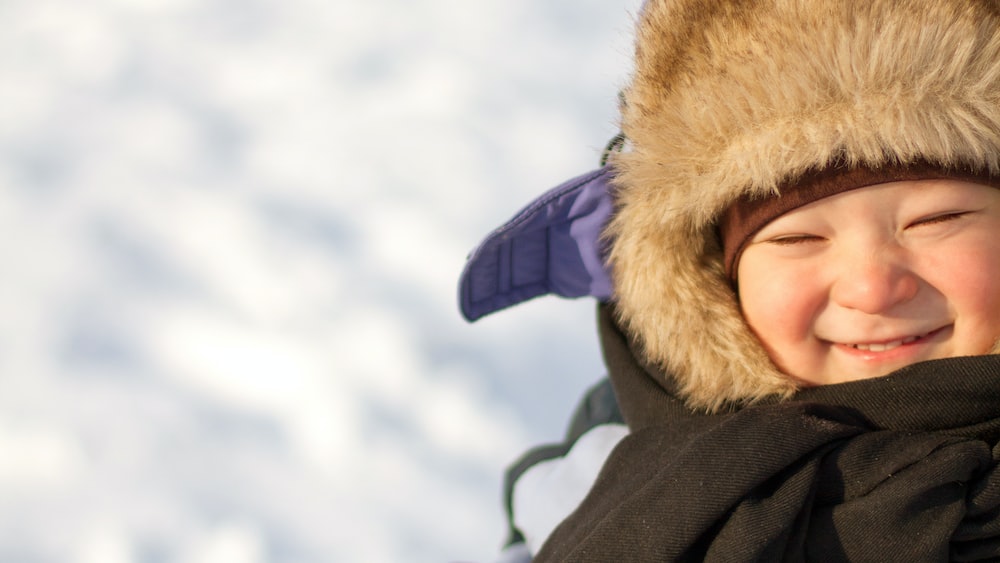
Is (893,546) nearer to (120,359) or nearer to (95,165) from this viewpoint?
(120,359)

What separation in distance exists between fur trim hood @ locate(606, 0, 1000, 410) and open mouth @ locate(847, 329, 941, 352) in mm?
86

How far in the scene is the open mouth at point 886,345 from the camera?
1.01m

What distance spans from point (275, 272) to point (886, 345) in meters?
1.50

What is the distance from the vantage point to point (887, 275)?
0.96 meters

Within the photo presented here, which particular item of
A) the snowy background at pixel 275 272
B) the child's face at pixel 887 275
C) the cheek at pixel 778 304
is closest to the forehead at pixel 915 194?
the child's face at pixel 887 275

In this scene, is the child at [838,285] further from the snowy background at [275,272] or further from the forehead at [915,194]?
the snowy background at [275,272]

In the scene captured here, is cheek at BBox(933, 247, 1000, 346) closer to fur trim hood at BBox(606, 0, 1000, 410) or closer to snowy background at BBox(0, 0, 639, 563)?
fur trim hood at BBox(606, 0, 1000, 410)

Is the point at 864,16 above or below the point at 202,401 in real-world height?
above

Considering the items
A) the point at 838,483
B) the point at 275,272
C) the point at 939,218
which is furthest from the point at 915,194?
the point at 275,272

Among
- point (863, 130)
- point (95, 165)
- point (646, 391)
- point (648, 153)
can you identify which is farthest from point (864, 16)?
point (95, 165)

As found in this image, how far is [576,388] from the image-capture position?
208 cm

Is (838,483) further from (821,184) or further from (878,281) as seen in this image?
(821,184)

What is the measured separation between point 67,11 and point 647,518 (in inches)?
87.1

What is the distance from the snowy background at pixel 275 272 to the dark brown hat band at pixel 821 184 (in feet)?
3.05
